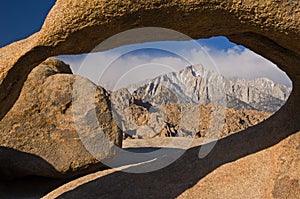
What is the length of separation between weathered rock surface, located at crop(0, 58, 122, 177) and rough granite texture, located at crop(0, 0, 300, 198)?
651 mm

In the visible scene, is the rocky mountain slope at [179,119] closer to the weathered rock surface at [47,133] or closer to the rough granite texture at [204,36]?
the weathered rock surface at [47,133]

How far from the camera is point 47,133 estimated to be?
8.02m

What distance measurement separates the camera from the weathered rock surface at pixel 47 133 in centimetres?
781

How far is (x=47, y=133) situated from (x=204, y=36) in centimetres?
439

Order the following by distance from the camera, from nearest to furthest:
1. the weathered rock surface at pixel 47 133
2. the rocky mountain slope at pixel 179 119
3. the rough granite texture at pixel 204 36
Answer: the rough granite texture at pixel 204 36 → the weathered rock surface at pixel 47 133 → the rocky mountain slope at pixel 179 119

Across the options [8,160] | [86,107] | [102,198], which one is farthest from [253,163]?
[8,160]

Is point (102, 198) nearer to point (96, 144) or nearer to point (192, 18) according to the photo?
point (96, 144)

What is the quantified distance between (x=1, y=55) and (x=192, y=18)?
2780mm

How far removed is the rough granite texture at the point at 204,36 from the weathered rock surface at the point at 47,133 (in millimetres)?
651

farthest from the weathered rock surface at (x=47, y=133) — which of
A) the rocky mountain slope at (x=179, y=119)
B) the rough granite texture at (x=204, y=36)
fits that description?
the rocky mountain slope at (x=179, y=119)

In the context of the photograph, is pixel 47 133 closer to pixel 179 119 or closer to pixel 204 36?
pixel 204 36

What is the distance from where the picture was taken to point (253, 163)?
650cm

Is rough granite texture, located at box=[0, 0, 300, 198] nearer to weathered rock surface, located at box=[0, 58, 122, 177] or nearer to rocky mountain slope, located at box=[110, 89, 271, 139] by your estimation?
weathered rock surface, located at box=[0, 58, 122, 177]

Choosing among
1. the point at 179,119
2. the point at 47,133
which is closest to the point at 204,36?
the point at 47,133
